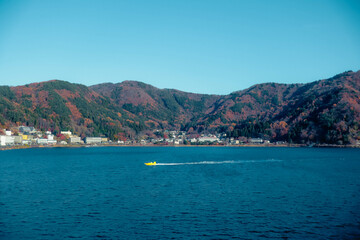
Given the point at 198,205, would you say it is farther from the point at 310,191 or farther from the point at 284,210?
the point at 310,191

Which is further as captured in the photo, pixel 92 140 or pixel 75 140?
pixel 92 140

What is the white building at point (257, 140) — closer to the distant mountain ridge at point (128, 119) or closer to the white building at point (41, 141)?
the distant mountain ridge at point (128, 119)

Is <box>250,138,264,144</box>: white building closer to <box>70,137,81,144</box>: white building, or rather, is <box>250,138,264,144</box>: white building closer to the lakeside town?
the lakeside town

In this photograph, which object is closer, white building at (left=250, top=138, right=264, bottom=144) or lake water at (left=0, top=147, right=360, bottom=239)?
lake water at (left=0, top=147, right=360, bottom=239)

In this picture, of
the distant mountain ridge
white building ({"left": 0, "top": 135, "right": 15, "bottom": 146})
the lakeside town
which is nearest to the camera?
white building ({"left": 0, "top": 135, "right": 15, "bottom": 146})

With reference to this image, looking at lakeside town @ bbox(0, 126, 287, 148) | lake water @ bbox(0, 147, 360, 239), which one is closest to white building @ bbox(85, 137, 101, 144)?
lakeside town @ bbox(0, 126, 287, 148)

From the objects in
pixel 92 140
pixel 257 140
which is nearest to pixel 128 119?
pixel 92 140

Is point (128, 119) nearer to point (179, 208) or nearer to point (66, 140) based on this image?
point (66, 140)

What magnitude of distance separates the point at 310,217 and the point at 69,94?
587 ft

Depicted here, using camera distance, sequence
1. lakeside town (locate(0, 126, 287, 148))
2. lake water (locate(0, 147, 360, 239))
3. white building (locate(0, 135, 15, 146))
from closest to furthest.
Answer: lake water (locate(0, 147, 360, 239)) → white building (locate(0, 135, 15, 146)) → lakeside town (locate(0, 126, 287, 148))

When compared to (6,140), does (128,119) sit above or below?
above

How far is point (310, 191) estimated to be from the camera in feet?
88.6

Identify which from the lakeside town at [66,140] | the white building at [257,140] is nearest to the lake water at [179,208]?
the lakeside town at [66,140]

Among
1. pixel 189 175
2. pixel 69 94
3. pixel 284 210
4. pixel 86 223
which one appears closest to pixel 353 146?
pixel 189 175
